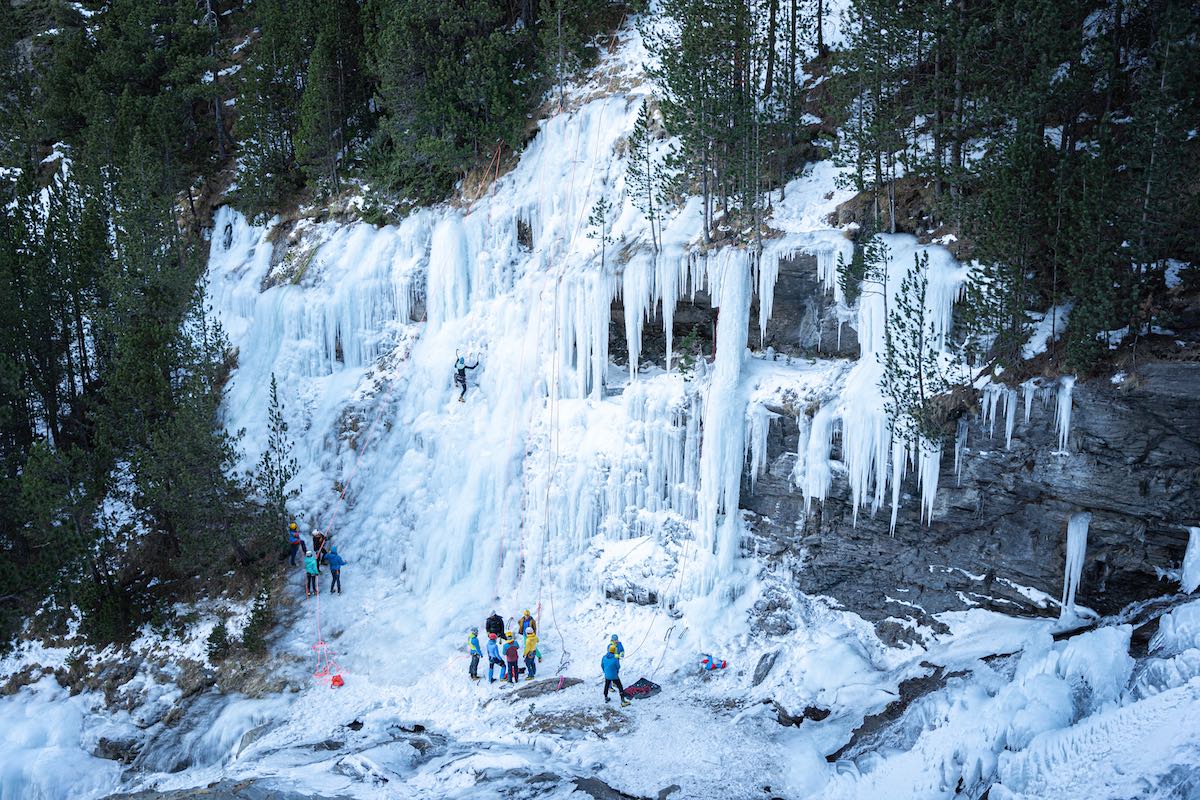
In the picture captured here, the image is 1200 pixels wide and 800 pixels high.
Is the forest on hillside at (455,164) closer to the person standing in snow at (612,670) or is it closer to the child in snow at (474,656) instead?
the child in snow at (474,656)

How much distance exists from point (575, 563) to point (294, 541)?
21.0ft

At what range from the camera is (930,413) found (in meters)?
12.6

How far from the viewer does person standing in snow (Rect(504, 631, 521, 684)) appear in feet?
45.4

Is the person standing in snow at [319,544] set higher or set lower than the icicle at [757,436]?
lower

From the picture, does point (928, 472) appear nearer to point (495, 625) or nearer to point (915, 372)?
point (915, 372)

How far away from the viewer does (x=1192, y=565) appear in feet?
34.6

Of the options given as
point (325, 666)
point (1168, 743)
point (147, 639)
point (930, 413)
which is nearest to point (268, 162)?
point (147, 639)

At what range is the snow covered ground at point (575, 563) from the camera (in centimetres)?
951

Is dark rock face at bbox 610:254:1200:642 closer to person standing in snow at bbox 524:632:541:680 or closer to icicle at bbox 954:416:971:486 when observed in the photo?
icicle at bbox 954:416:971:486

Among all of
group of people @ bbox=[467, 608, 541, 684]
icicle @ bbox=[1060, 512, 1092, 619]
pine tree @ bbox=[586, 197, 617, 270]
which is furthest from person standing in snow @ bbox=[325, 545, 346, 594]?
icicle @ bbox=[1060, 512, 1092, 619]

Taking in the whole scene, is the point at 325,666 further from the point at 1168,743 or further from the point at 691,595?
the point at 1168,743

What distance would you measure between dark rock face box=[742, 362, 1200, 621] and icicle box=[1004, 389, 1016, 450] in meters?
0.10

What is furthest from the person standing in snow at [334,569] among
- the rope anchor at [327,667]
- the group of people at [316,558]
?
the rope anchor at [327,667]

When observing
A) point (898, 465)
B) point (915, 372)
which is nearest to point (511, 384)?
point (898, 465)
